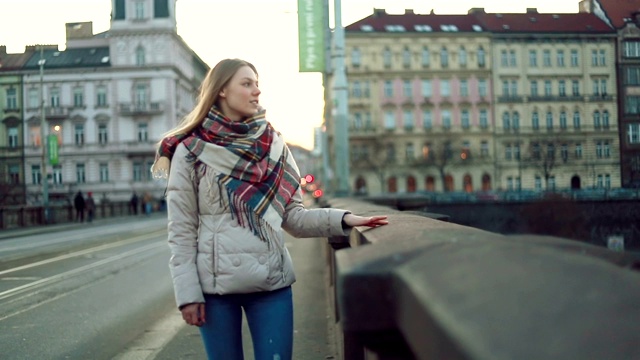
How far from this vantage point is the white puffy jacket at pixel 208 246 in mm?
3221

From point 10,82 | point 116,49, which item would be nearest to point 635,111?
point 10,82

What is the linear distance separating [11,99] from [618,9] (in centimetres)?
2869

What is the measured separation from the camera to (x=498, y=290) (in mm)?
1372

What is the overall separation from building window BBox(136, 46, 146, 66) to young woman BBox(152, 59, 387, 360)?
62.6 metres

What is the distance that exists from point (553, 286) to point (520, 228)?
32533 mm

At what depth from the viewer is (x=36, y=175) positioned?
4141cm

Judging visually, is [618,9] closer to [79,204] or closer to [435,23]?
[79,204]

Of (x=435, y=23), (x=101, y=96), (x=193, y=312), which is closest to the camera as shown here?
(x=193, y=312)

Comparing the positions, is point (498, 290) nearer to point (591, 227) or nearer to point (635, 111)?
point (635, 111)

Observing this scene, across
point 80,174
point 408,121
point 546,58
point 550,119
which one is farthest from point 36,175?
point 408,121

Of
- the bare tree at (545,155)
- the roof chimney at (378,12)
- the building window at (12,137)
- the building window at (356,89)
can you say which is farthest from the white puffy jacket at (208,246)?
the roof chimney at (378,12)

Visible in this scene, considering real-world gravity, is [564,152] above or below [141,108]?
below

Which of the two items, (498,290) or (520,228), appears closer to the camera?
(498,290)

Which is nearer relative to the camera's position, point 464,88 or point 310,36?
point 310,36
